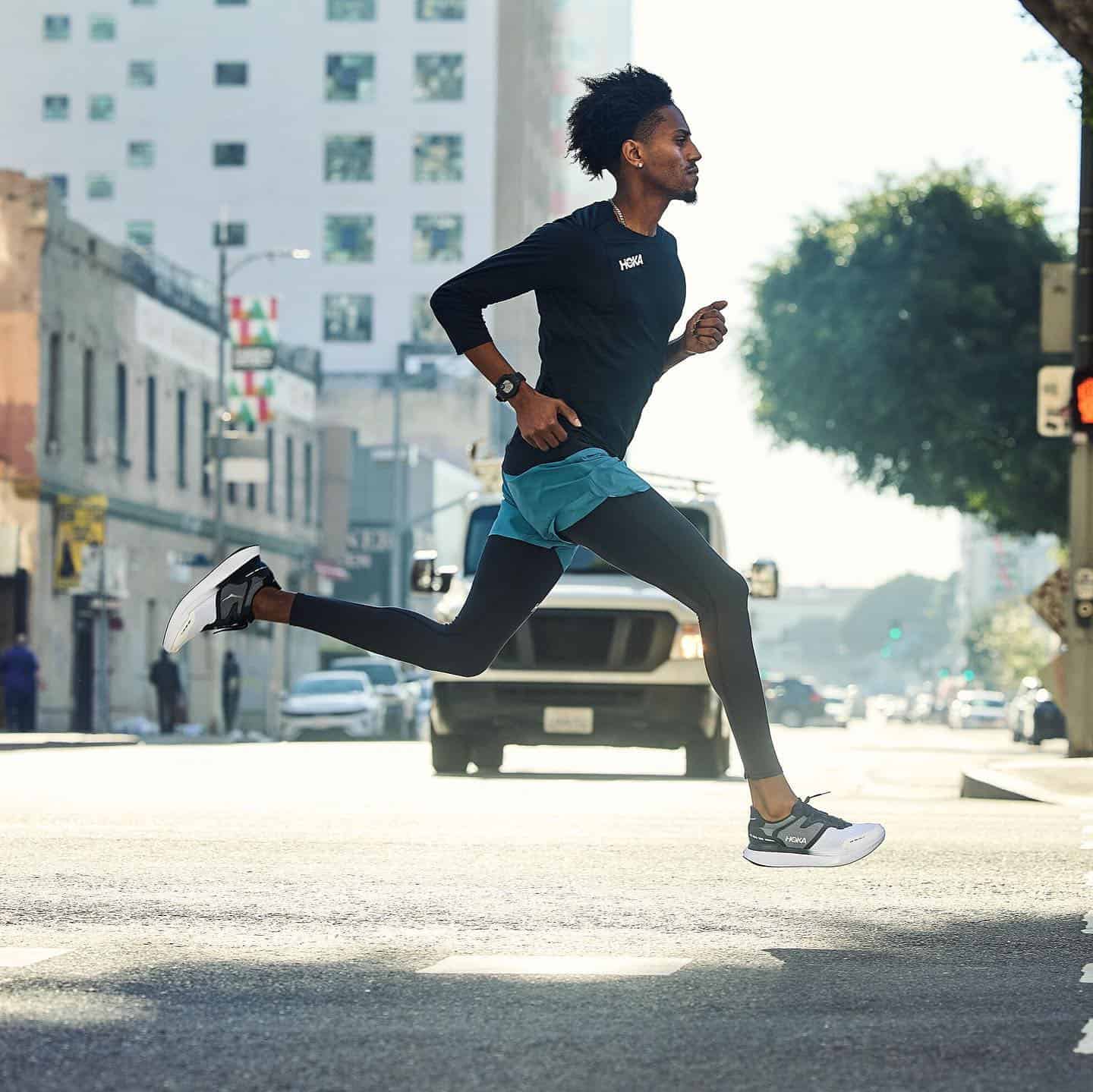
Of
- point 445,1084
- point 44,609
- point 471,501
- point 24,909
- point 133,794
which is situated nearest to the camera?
point 445,1084

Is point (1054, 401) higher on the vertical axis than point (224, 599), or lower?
higher

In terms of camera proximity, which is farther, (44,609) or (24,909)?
(44,609)

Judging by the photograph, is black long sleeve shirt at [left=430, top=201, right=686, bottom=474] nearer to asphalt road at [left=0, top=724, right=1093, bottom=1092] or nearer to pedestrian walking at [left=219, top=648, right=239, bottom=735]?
asphalt road at [left=0, top=724, right=1093, bottom=1092]

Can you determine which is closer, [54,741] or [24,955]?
[24,955]

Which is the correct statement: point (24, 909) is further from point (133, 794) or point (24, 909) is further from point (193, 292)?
point (193, 292)

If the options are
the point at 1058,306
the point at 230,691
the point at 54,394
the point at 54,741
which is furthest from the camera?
the point at 230,691

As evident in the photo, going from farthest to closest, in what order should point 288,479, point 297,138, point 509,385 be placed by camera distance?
point 297,138
point 288,479
point 509,385

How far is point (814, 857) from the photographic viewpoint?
23.5 feet

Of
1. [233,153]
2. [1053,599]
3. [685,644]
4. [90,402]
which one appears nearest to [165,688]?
[90,402]

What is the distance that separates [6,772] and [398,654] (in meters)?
11.7

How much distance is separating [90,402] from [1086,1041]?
4447 cm

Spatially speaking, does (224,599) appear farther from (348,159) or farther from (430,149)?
(348,159)

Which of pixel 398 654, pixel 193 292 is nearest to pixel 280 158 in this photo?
pixel 193 292

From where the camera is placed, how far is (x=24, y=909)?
746 centimetres
